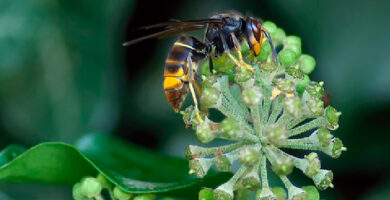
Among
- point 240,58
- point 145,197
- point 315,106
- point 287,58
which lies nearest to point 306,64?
point 287,58

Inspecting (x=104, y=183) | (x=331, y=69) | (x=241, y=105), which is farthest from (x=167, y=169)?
(x=331, y=69)

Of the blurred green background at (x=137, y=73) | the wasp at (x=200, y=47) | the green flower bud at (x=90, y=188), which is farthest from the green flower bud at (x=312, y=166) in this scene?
the blurred green background at (x=137, y=73)

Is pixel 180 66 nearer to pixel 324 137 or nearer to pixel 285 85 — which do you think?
pixel 285 85

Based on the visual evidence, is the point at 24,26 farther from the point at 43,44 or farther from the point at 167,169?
the point at 167,169

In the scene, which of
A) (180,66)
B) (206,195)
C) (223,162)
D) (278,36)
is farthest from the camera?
(180,66)

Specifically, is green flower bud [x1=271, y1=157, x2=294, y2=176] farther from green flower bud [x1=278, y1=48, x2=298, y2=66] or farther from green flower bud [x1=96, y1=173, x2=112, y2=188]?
green flower bud [x1=96, y1=173, x2=112, y2=188]
